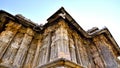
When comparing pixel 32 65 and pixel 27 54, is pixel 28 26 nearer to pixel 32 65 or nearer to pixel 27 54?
pixel 27 54

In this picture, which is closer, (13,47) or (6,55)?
(6,55)

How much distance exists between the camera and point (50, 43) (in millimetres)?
4094

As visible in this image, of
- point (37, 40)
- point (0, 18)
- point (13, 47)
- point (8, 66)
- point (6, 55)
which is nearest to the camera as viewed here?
point (8, 66)

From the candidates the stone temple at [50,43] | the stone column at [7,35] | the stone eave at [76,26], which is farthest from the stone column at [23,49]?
the stone eave at [76,26]

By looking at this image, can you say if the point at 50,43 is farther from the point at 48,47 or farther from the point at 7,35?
the point at 7,35

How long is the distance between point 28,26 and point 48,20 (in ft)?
2.78

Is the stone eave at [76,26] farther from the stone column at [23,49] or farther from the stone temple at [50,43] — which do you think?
the stone column at [23,49]

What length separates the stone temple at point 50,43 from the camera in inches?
140

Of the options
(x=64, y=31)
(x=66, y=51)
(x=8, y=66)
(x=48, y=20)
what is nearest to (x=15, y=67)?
(x=8, y=66)

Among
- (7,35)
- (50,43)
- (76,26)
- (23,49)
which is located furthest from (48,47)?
(76,26)

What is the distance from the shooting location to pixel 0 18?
14.7 feet

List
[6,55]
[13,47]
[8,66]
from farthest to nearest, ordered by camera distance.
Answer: [13,47] < [6,55] < [8,66]

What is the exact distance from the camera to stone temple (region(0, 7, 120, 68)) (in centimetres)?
357

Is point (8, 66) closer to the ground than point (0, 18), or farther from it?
closer to the ground
